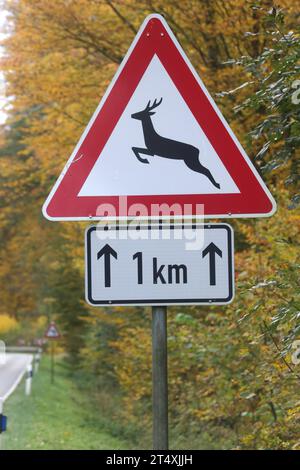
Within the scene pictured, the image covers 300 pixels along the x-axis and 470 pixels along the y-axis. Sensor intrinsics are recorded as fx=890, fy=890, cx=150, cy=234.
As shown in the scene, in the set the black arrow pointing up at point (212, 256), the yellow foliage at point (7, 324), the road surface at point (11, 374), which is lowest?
the yellow foliage at point (7, 324)

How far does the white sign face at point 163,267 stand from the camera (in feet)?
11.0

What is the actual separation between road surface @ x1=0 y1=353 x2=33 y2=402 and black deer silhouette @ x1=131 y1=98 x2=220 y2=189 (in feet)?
69.8

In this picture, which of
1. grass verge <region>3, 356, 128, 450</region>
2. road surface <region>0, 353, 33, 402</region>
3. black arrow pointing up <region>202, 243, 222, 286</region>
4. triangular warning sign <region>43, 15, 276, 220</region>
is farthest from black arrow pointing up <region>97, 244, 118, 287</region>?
road surface <region>0, 353, 33, 402</region>

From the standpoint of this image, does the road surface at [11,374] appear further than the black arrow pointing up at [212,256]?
Yes

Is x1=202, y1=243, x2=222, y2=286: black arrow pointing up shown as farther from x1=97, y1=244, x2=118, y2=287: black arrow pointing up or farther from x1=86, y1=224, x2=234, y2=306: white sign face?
x1=97, y1=244, x2=118, y2=287: black arrow pointing up

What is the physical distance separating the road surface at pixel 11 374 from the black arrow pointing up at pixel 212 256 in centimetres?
2130

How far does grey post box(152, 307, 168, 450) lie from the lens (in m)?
3.24

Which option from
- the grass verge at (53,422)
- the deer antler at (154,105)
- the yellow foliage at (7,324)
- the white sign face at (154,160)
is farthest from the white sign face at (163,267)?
the yellow foliage at (7,324)

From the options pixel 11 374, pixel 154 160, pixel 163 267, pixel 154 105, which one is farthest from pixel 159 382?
pixel 11 374

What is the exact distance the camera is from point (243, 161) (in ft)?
11.4

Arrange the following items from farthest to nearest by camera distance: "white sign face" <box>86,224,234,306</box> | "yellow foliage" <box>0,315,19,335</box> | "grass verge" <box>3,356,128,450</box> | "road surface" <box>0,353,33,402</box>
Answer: "yellow foliage" <box>0,315,19,335</box> < "road surface" <box>0,353,33,402</box> < "grass verge" <box>3,356,128,450</box> < "white sign face" <box>86,224,234,306</box>

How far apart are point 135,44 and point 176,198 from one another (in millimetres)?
655

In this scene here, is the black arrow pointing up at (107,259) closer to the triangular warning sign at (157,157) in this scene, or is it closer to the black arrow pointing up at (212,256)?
the triangular warning sign at (157,157)

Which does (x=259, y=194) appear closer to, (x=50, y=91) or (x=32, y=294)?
(x=50, y=91)
